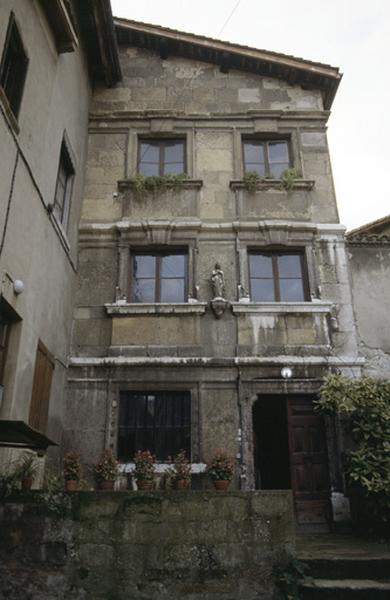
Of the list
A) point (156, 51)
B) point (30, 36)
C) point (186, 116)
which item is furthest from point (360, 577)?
point (156, 51)

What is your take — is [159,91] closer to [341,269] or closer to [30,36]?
[30,36]

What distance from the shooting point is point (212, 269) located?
10750 millimetres

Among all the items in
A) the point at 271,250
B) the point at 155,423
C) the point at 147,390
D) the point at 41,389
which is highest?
the point at 271,250

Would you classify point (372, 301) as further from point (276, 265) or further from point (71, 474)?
point (71, 474)

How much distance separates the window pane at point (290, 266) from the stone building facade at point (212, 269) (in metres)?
0.03

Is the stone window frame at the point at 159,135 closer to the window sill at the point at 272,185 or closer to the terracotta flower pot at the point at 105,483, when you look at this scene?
the window sill at the point at 272,185

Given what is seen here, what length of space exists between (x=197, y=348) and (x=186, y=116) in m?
5.64

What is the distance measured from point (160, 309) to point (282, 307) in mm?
2377

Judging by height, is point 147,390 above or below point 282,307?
below

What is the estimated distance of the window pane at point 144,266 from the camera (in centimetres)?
1092

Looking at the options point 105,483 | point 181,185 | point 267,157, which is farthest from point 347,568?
point 267,157

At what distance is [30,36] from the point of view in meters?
8.03

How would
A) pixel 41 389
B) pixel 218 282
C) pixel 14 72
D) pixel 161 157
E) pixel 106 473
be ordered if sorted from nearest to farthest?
pixel 106 473, pixel 14 72, pixel 41 389, pixel 218 282, pixel 161 157

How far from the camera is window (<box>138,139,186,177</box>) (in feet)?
39.1
